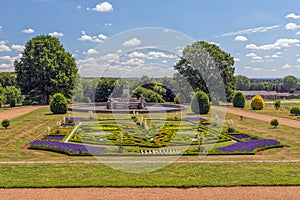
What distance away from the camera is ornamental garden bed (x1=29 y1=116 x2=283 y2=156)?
40.4 feet

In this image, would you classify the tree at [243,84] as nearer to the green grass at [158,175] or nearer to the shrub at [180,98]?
the shrub at [180,98]

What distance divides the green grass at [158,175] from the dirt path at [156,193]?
0.82 feet

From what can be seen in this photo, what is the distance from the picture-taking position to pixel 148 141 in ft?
47.7

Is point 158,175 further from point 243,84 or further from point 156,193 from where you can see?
point 243,84

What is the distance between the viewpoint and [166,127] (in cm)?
1936

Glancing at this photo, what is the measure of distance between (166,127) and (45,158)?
982 centimetres

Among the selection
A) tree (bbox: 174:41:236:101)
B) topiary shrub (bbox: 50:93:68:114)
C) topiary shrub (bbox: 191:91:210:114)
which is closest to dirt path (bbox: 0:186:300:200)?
topiary shrub (bbox: 50:93:68:114)

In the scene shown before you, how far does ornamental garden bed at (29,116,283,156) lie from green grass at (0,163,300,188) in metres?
2.22

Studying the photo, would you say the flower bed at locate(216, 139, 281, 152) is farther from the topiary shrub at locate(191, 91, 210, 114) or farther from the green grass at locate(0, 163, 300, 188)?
the topiary shrub at locate(191, 91, 210, 114)

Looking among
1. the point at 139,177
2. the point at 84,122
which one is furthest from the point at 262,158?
the point at 84,122

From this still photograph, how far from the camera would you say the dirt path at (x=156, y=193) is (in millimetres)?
7309

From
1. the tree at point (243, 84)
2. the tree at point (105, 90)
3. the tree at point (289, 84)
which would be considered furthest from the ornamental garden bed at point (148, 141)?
the tree at point (289, 84)

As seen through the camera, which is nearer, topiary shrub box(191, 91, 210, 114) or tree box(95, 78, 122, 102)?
topiary shrub box(191, 91, 210, 114)

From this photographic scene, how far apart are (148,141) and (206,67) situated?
80.4ft
